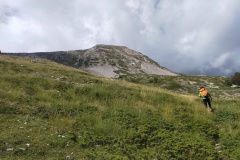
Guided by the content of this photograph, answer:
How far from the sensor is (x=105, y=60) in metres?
174

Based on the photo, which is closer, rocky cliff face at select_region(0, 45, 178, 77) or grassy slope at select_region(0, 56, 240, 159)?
grassy slope at select_region(0, 56, 240, 159)

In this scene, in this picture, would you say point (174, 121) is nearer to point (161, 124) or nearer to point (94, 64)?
point (161, 124)

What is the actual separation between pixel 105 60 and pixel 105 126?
159277 mm

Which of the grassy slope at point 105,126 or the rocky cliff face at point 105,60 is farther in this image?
the rocky cliff face at point 105,60

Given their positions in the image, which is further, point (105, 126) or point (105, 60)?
point (105, 60)

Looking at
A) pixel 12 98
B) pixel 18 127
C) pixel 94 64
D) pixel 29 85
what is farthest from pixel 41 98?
pixel 94 64

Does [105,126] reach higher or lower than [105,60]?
lower

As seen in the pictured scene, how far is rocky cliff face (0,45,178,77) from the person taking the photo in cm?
15862

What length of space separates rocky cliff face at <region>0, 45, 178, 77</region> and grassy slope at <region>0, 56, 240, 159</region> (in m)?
124

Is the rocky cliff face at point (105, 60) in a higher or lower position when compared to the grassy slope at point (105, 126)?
higher

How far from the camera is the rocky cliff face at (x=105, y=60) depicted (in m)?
159

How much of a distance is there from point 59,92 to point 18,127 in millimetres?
7497

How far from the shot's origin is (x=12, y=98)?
60.1ft

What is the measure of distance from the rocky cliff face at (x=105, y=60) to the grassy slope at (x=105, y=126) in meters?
124
